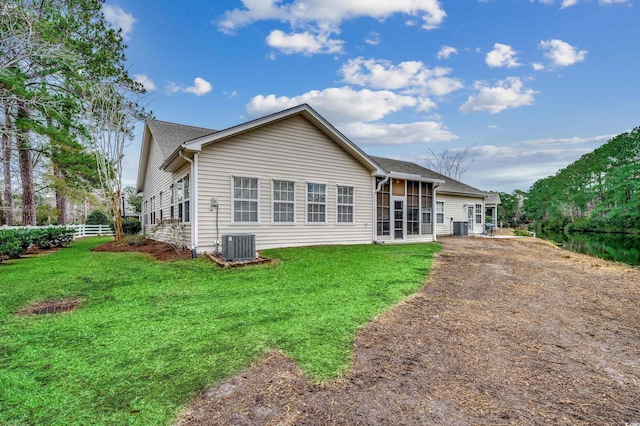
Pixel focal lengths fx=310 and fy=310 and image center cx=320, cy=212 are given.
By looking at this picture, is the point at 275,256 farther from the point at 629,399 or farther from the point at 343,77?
the point at 343,77

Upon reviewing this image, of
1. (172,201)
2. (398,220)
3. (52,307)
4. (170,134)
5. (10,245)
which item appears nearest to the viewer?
(52,307)

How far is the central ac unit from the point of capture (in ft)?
26.5

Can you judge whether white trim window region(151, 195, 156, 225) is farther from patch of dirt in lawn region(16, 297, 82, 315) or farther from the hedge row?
patch of dirt in lawn region(16, 297, 82, 315)

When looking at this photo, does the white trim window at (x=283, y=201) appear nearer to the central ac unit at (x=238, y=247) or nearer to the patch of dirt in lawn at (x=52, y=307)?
the central ac unit at (x=238, y=247)

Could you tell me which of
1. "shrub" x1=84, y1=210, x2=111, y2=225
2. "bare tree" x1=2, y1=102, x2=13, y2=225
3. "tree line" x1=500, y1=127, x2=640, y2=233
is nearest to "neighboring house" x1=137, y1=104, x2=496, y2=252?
"bare tree" x1=2, y1=102, x2=13, y2=225

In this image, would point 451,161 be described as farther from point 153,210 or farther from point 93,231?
point 93,231

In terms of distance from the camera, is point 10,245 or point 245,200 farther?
point 245,200

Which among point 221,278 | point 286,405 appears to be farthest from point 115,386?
point 221,278

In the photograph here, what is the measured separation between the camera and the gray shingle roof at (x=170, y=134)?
528 inches

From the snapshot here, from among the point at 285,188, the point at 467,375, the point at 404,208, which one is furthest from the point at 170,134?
the point at 467,375

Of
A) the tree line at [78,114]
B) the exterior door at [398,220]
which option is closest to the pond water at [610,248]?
the exterior door at [398,220]

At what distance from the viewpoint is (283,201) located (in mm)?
10750

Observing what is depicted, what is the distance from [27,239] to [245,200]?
7.90 metres

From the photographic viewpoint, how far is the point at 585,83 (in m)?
15.0
